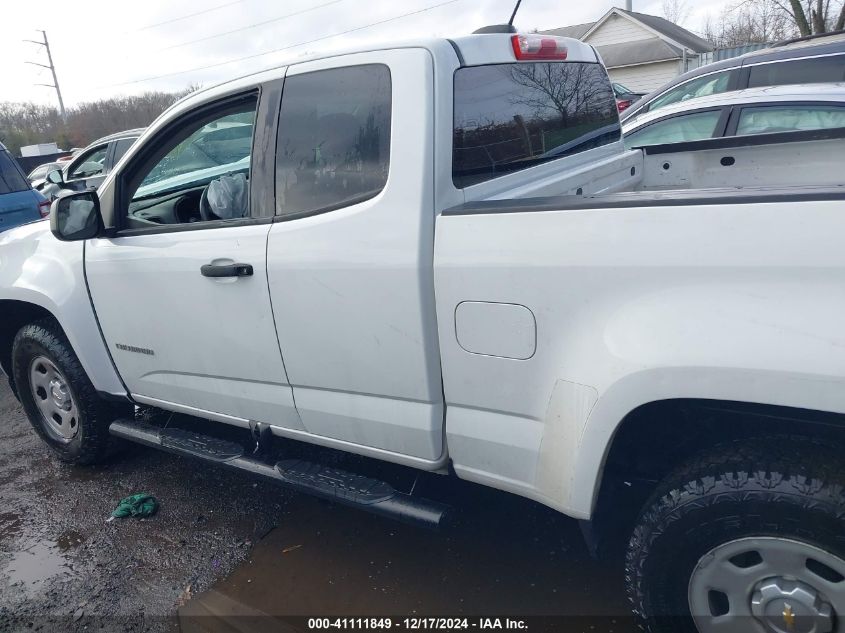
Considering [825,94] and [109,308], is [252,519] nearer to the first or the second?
[109,308]

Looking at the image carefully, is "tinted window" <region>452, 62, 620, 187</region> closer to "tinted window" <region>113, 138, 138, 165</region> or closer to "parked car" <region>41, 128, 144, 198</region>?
"parked car" <region>41, 128, 144, 198</region>

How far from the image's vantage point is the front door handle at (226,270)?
262 cm

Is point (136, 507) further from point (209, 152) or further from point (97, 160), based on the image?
point (97, 160)

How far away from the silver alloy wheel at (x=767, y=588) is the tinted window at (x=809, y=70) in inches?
254

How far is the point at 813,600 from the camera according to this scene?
1789mm

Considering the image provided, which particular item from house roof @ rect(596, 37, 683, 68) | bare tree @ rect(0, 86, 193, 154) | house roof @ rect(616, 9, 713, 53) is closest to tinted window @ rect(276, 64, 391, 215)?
house roof @ rect(596, 37, 683, 68)

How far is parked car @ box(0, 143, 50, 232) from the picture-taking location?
711cm

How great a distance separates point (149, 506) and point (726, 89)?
7.14m

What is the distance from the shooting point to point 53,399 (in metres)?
3.95

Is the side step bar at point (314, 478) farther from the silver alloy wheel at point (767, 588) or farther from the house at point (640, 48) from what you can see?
the house at point (640, 48)

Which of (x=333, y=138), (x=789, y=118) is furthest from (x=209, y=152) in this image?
(x=789, y=118)

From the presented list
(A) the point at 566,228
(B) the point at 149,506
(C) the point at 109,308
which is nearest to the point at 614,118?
(A) the point at 566,228

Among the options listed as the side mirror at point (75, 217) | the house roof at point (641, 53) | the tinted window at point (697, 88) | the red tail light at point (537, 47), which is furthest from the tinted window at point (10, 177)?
the house roof at point (641, 53)

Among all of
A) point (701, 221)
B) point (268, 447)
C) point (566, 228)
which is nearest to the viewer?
point (701, 221)
